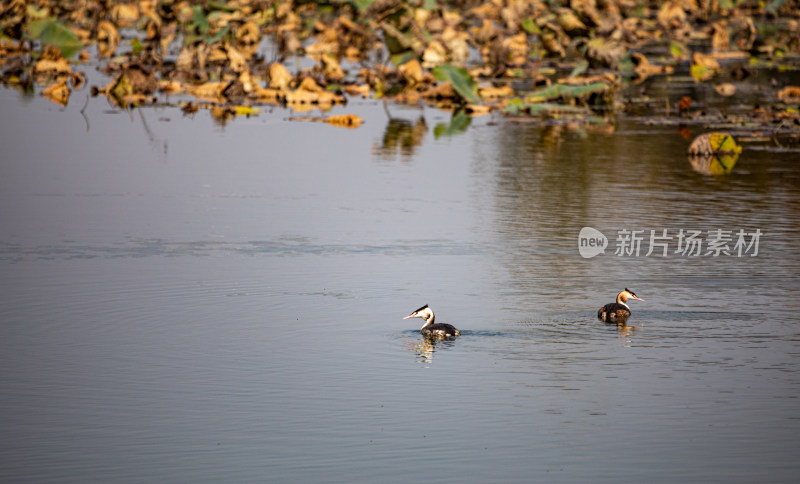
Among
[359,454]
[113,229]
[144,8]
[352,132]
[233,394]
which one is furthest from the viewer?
[144,8]

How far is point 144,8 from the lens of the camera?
180 feet

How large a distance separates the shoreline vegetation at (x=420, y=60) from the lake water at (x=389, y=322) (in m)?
6.94

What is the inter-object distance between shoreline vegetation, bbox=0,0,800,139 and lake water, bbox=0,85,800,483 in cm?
694

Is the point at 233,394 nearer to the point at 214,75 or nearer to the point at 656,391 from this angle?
the point at 656,391

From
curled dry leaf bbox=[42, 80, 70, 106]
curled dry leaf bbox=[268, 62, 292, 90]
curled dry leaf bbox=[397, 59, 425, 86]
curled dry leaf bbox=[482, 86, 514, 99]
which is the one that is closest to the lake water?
curled dry leaf bbox=[42, 80, 70, 106]

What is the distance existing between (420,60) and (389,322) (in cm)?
2461

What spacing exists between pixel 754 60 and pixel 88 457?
114 ft

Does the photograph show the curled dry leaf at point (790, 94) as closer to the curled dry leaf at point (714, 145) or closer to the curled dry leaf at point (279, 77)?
the curled dry leaf at point (714, 145)

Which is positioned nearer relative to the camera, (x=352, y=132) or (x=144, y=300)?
(x=144, y=300)

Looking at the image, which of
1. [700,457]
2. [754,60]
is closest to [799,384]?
[700,457]

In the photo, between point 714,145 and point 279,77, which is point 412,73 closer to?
point 279,77

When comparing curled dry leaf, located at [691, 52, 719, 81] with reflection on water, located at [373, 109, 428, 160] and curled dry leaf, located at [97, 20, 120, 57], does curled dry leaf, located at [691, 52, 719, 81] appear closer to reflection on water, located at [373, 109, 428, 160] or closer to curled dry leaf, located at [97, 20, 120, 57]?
reflection on water, located at [373, 109, 428, 160]

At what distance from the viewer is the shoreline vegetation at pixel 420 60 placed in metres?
29.1

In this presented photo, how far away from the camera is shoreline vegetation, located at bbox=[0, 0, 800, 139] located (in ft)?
95.5
